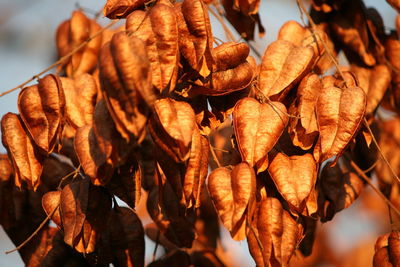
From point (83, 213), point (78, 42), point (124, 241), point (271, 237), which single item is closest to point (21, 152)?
point (83, 213)

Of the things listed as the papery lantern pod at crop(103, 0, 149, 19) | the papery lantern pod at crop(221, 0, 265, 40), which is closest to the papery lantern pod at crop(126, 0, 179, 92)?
the papery lantern pod at crop(103, 0, 149, 19)

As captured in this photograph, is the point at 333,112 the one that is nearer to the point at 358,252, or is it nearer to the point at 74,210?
the point at 74,210

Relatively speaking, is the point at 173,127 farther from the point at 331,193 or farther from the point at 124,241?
the point at 331,193

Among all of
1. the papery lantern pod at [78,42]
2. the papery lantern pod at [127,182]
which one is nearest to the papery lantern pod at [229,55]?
the papery lantern pod at [127,182]

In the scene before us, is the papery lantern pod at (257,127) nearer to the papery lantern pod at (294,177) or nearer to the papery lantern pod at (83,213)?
the papery lantern pod at (294,177)

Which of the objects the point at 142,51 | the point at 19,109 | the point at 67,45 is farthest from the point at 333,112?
the point at 67,45

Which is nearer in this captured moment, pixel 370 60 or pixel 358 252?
pixel 370 60
